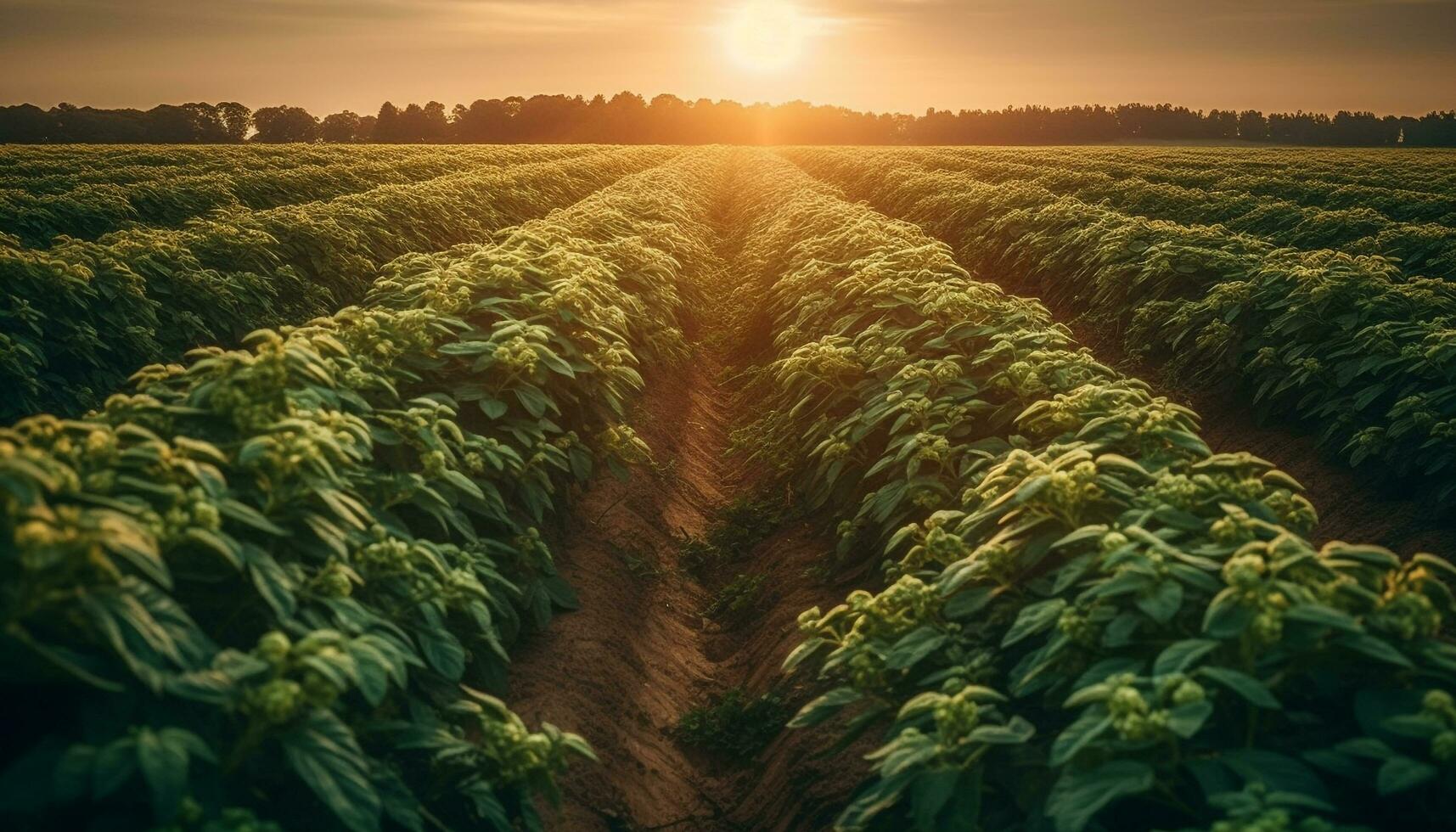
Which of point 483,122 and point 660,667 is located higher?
point 483,122

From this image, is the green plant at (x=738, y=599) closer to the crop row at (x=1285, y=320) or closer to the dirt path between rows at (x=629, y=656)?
the dirt path between rows at (x=629, y=656)

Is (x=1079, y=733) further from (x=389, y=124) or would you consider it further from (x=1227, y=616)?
(x=389, y=124)

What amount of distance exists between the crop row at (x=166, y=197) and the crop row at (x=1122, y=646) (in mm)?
13838

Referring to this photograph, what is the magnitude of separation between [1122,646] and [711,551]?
4329 millimetres

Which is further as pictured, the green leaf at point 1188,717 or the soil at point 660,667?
the soil at point 660,667

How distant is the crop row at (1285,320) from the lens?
6.31 meters

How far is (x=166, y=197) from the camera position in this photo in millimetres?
16719

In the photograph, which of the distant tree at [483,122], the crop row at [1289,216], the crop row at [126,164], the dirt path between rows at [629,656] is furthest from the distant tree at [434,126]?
the dirt path between rows at [629,656]

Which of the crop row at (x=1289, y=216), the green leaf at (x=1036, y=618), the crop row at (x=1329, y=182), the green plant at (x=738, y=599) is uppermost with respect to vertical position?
the crop row at (x=1329, y=182)

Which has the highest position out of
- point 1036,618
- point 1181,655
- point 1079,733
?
point 1181,655

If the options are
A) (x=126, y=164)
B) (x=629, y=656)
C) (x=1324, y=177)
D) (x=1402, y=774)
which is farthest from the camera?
(x=126, y=164)

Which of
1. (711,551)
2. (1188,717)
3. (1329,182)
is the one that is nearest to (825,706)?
(1188,717)

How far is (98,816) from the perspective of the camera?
1.87 m

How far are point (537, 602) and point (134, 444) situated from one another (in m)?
2.17
